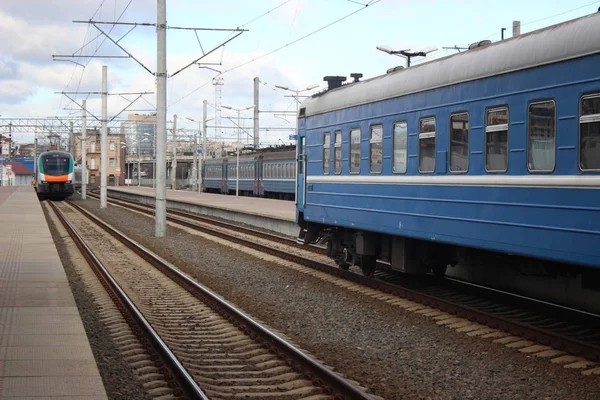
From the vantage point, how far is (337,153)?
14000 millimetres

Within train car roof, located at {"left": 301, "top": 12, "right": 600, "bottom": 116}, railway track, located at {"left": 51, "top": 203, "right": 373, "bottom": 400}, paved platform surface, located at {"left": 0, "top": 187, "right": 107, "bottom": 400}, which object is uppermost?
train car roof, located at {"left": 301, "top": 12, "right": 600, "bottom": 116}

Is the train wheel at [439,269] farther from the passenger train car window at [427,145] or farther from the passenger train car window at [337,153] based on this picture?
the passenger train car window at [337,153]

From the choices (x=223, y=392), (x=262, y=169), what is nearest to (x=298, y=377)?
(x=223, y=392)

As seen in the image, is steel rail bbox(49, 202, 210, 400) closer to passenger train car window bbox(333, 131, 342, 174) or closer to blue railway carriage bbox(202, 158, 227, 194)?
passenger train car window bbox(333, 131, 342, 174)

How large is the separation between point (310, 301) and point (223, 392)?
5.13 metres

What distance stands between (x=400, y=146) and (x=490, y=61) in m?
2.53

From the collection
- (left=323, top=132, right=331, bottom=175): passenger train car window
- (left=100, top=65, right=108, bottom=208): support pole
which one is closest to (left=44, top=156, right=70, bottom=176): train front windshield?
(left=100, top=65, right=108, bottom=208): support pole

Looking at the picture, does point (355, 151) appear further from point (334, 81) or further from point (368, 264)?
point (334, 81)

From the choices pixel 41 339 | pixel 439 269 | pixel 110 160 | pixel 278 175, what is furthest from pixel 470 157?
pixel 110 160

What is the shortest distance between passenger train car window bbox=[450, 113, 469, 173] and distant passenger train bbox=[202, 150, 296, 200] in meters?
35.6

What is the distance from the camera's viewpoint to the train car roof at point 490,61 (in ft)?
25.9

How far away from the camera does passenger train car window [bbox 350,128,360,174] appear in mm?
13141

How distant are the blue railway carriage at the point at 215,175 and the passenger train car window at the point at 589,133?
5768 cm

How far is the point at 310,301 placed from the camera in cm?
1220
